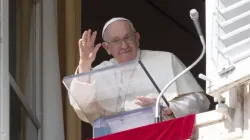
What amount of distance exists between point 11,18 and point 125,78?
89 cm

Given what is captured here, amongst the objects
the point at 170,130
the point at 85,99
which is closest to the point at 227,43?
the point at 170,130

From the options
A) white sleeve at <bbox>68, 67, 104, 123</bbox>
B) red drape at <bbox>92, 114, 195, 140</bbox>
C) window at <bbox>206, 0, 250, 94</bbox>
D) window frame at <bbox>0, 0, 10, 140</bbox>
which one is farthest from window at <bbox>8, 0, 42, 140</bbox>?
window at <bbox>206, 0, 250, 94</bbox>

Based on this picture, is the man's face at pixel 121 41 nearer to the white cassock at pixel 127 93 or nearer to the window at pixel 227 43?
the white cassock at pixel 127 93

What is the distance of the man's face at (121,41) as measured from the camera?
5.47 m

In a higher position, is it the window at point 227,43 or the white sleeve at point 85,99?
the window at point 227,43

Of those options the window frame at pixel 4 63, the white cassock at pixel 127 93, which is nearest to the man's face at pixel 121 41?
the white cassock at pixel 127 93

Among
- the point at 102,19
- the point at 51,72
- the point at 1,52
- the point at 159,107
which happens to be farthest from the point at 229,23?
the point at 102,19

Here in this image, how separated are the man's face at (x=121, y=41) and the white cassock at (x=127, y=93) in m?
0.11

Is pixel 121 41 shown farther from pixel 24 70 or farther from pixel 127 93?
pixel 24 70

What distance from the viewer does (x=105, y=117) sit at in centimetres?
524

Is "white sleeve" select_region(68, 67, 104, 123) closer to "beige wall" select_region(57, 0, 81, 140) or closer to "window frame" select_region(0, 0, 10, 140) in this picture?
"window frame" select_region(0, 0, 10, 140)

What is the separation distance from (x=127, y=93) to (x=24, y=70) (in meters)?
0.95

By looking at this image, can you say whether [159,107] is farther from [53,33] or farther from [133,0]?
[133,0]

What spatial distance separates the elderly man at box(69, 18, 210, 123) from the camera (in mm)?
5242
